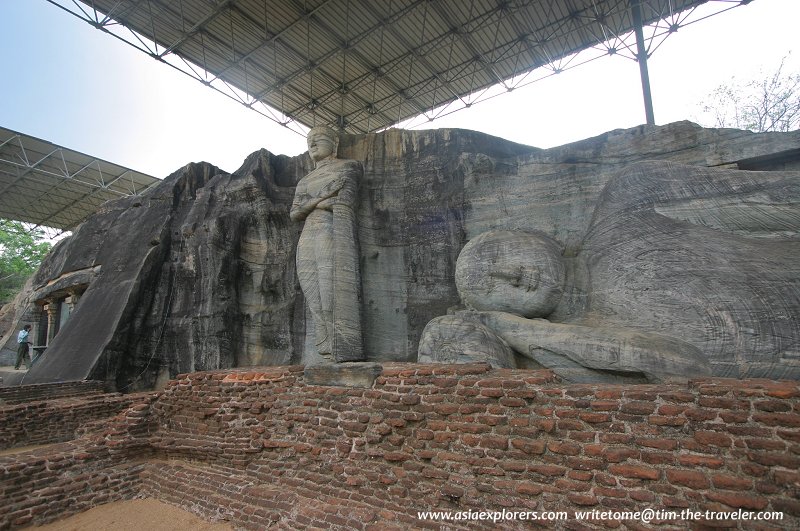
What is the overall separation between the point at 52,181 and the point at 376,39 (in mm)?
16112

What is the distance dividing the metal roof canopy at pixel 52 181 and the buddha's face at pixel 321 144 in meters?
11.2

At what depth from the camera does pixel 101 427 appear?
6.40 metres

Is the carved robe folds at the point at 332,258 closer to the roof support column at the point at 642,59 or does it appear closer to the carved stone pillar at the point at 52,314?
the roof support column at the point at 642,59

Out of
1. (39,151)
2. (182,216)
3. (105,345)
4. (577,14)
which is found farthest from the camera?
(39,151)

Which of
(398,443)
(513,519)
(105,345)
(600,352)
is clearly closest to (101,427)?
(105,345)

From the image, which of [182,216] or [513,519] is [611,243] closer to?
[513,519]

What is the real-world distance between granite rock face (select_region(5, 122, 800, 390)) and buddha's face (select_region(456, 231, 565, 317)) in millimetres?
223

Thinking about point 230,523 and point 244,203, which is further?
point 244,203

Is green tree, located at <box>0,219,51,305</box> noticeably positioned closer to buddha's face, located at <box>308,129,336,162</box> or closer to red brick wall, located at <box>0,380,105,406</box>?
red brick wall, located at <box>0,380,105,406</box>

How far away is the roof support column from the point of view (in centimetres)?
1145

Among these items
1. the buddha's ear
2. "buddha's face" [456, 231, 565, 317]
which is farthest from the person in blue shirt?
the buddha's ear

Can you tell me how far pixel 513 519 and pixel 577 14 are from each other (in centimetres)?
1253

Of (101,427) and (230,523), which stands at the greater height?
(101,427)

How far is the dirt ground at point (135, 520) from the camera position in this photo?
458cm
